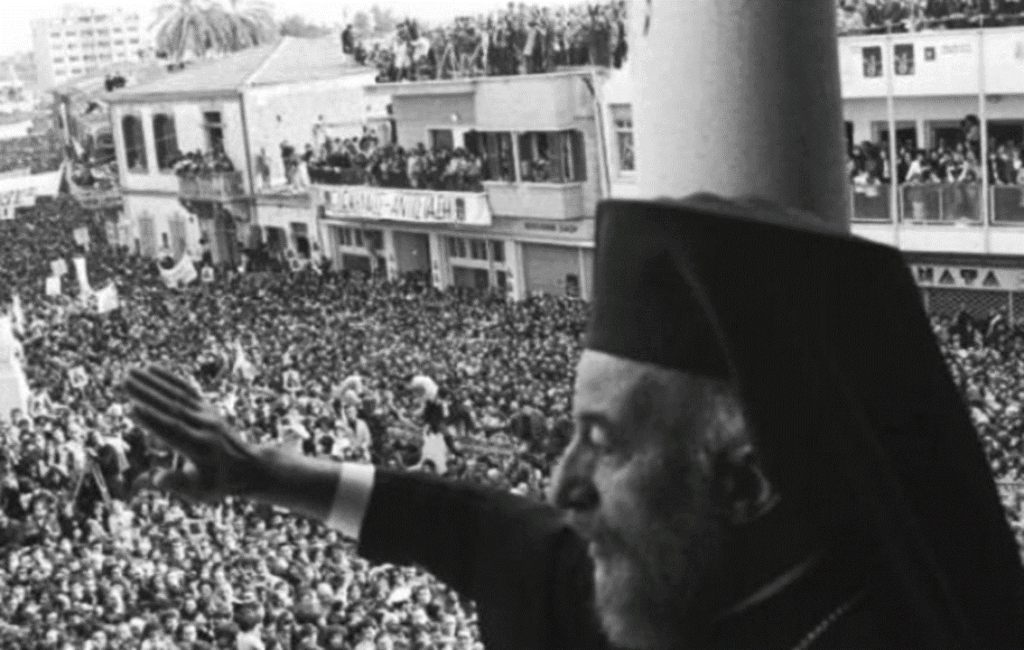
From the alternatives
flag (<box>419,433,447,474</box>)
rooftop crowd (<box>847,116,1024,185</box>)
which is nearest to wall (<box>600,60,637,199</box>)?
rooftop crowd (<box>847,116,1024,185</box>)

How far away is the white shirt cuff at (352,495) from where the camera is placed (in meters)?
1.50

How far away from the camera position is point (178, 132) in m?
33.5

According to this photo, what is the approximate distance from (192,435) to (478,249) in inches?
930

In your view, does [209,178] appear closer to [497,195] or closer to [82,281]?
[82,281]

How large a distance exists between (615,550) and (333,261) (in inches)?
1088

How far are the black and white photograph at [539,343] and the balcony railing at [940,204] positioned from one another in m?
0.04

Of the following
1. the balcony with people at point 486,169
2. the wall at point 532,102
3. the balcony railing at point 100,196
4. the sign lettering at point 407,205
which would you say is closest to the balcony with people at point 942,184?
the wall at point 532,102

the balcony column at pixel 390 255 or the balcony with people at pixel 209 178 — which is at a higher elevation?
the balcony with people at pixel 209 178

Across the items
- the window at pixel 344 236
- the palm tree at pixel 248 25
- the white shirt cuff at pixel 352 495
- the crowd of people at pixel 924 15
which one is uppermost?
the palm tree at pixel 248 25

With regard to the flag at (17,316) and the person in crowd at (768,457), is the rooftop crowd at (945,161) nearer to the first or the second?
the flag at (17,316)

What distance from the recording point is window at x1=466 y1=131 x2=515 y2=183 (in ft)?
78.4

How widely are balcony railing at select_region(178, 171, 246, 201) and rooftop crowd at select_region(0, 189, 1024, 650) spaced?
14.1ft

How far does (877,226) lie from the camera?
688 inches

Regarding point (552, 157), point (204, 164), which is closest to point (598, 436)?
point (552, 157)
